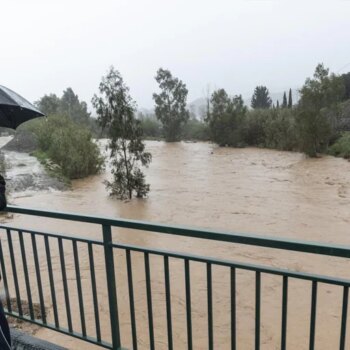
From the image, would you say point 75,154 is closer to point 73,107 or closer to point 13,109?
point 13,109

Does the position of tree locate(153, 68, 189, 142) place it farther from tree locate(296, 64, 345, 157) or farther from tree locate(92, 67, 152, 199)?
tree locate(92, 67, 152, 199)

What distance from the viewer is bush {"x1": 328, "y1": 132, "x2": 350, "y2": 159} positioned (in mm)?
19875

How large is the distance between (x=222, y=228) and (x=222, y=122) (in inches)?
810

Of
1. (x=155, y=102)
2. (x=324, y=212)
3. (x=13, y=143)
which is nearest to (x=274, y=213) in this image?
(x=324, y=212)

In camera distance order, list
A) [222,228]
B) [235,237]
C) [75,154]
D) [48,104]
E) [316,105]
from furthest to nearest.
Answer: [48,104] < [316,105] < [75,154] < [222,228] < [235,237]

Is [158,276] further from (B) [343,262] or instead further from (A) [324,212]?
(A) [324,212]

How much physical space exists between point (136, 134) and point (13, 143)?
16.0m

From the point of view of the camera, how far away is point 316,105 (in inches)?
803

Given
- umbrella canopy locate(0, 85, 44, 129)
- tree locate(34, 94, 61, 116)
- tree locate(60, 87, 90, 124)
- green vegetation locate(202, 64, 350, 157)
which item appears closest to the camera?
umbrella canopy locate(0, 85, 44, 129)

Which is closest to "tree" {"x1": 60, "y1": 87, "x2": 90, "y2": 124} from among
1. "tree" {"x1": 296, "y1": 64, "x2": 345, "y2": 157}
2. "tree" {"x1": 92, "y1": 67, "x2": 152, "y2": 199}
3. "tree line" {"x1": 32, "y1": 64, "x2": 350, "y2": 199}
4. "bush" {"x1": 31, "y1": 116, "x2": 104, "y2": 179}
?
"tree line" {"x1": 32, "y1": 64, "x2": 350, "y2": 199}

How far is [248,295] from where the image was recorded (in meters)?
5.35

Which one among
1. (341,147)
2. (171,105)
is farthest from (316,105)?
(171,105)

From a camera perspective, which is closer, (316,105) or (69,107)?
(316,105)

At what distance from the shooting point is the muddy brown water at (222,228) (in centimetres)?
457
